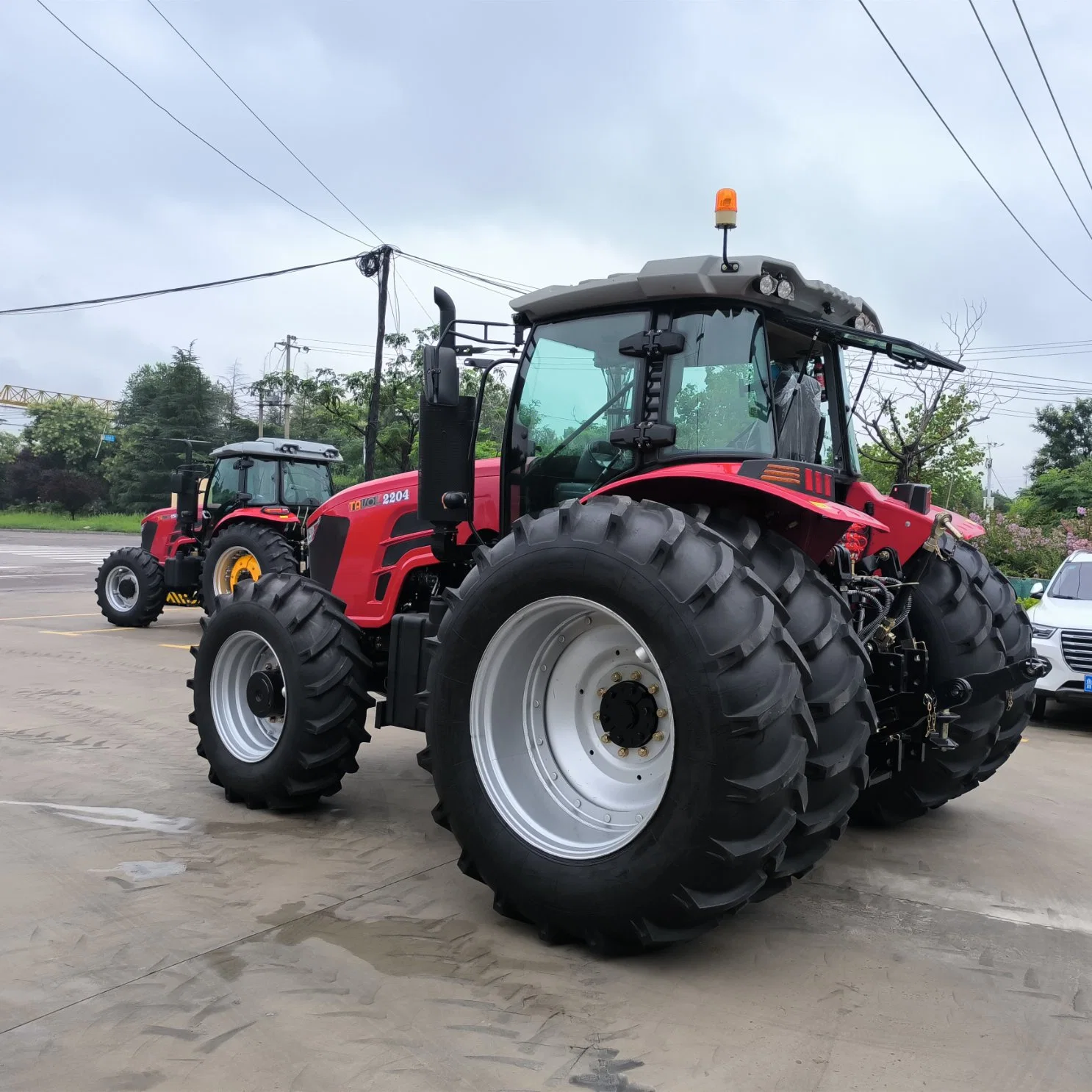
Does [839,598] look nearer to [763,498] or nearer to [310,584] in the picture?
[763,498]

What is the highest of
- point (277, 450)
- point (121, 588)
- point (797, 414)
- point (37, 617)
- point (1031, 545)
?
point (277, 450)

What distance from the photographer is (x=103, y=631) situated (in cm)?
1282

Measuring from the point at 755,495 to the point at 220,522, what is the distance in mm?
10005

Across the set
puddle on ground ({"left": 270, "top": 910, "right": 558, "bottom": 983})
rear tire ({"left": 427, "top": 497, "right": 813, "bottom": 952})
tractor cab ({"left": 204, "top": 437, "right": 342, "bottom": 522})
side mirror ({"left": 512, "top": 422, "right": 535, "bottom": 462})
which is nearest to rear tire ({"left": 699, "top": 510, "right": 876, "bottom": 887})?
rear tire ({"left": 427, "top": 497, "right": 813, "bottom": 952})

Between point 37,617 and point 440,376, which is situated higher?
point 440,376

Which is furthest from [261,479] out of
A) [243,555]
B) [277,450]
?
[243,555]

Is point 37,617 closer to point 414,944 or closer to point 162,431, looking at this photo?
point 414,944

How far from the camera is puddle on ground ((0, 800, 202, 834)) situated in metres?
4.74

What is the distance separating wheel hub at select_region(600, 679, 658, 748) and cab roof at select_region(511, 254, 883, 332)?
5.00ft

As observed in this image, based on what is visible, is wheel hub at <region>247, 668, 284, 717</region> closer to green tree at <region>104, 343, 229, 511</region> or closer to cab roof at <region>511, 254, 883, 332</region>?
cab roof at <region>511, 254, 883, 332</region>

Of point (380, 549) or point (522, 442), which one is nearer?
point (522, 442)

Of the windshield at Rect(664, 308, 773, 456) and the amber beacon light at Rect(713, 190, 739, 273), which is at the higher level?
the amber beacon light at Rect(713, 190, 739, 273)

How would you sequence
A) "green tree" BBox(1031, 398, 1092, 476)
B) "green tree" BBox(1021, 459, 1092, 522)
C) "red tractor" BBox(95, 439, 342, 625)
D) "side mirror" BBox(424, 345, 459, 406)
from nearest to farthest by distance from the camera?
"side mirror" BBox(424, 345, 459, 406) < "red tractor" BBox(95, 439, 342, 625) < "green tree" BBox(1021, 459, 1092, 522) < "green tree" BBox(1031, 398, 1092, 476)

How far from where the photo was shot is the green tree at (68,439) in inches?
2489
